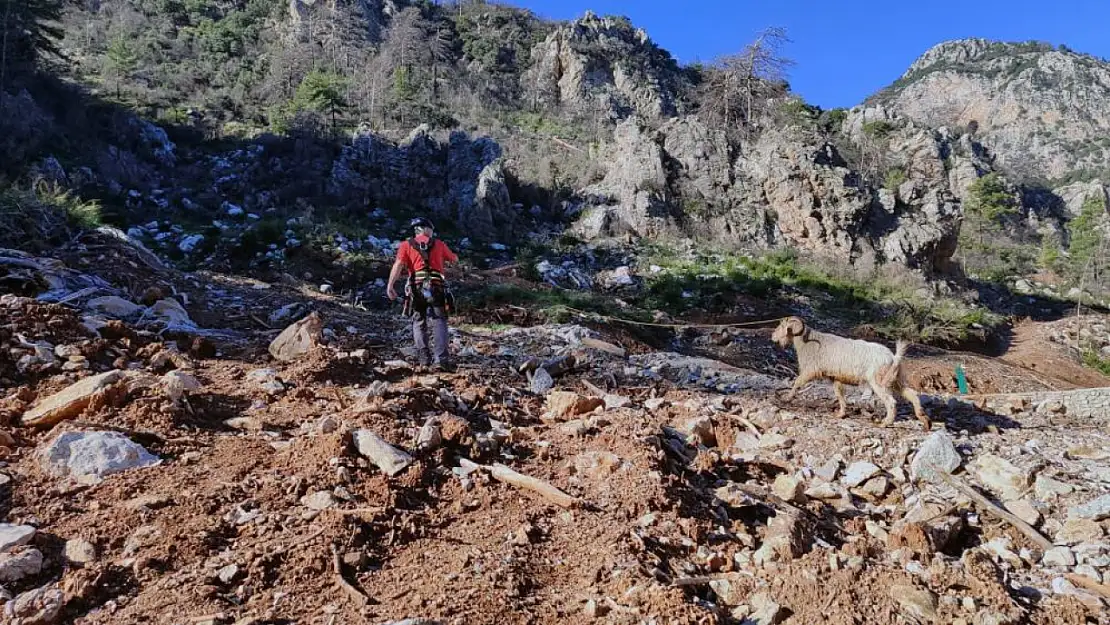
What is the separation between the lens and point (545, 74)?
113 ft

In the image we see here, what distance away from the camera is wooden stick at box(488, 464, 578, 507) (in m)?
3.02

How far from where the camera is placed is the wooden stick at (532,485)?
9.91 ft

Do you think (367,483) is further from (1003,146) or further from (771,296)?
(1003,146)

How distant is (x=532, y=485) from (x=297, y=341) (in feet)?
10.4

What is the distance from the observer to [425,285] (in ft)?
17.0

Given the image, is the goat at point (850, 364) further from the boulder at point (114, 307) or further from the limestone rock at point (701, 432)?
the boulder at point (114, 307)

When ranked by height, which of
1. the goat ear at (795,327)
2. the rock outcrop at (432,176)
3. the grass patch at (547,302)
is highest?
the rock outcrop at (432,176)

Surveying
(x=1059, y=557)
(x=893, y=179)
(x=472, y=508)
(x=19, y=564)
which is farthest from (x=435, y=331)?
(x=893, y=179)

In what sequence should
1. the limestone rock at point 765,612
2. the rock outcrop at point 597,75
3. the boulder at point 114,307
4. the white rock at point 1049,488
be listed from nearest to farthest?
the limestone rock at point 765,612 → the white rock at point 1049,488 → the boulder at point 114,307 → the rock outcrop at point 597,75

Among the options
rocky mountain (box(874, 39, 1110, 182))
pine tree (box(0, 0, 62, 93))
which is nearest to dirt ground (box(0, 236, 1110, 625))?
pine tree (box(0, 0, 62, 93))

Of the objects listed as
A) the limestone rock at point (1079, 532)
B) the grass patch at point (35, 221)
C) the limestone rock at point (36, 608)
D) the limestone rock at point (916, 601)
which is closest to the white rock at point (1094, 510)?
the limestone rock at point (1079, 532)

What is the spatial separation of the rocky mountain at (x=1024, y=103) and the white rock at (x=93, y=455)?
189 feet

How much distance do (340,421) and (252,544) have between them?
1.13 m

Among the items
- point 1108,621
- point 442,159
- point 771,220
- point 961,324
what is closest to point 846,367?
point 1108,621
